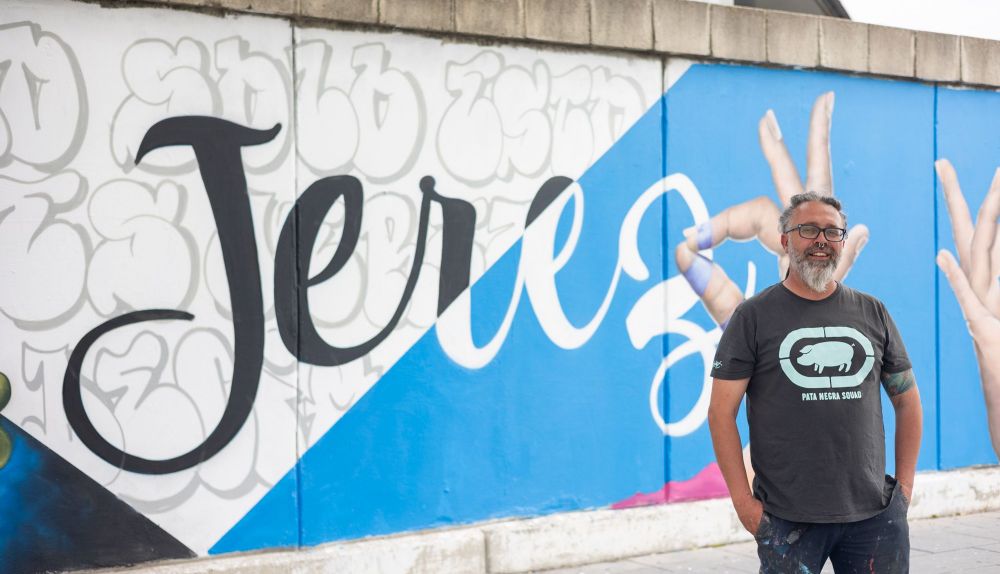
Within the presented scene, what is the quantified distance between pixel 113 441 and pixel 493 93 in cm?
288

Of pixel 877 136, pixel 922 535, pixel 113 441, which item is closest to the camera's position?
pixel 113 441

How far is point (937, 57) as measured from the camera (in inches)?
341

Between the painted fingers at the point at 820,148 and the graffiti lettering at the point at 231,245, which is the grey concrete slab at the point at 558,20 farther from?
the painted fingers at the point at 820,148

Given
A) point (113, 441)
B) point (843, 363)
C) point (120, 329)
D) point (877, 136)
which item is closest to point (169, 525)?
point (113, 441)

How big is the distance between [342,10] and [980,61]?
16.7 feet

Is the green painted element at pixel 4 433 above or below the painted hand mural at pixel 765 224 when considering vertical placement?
below

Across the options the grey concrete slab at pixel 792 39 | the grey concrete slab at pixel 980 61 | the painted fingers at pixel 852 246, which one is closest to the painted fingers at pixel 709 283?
the painted fingers at pixel 852 246

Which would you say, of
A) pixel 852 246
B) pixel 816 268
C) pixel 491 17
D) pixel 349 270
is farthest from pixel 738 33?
pixel 816 268

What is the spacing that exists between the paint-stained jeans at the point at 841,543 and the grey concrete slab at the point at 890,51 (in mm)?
5028

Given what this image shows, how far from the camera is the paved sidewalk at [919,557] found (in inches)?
270

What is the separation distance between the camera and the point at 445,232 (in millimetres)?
6801

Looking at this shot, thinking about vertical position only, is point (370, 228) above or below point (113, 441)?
above

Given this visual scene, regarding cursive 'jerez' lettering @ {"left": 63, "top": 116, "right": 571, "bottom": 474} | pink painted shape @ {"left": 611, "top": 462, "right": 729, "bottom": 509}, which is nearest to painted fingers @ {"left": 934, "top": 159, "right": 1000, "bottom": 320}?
pink painted shape @ {"left": 611, "top": 462, "right": 729, "bottom": 509}

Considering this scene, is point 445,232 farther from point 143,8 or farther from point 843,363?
point 843,363
